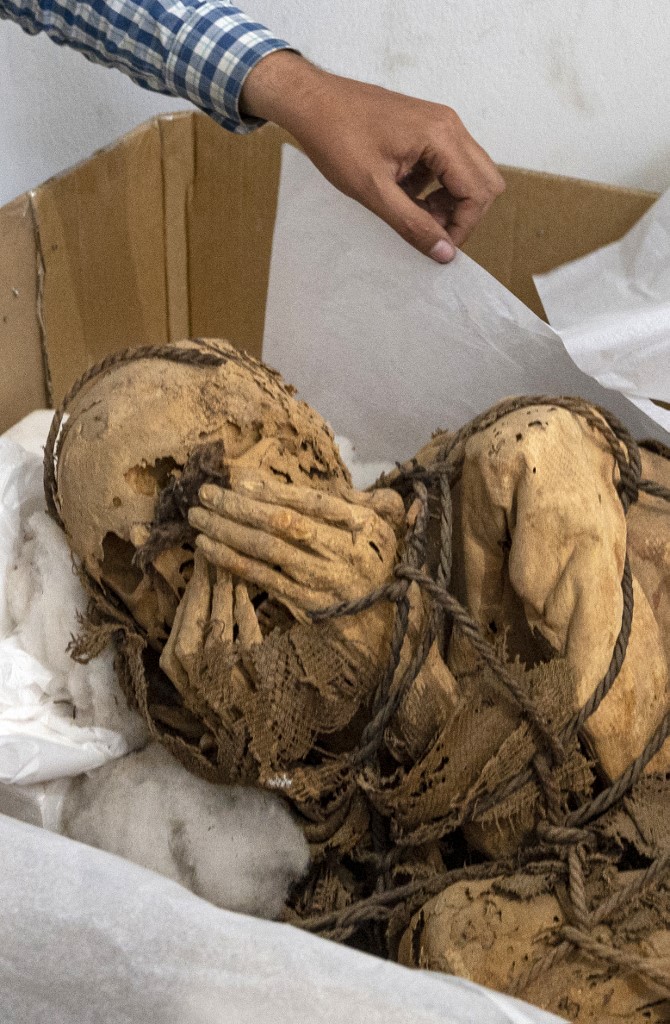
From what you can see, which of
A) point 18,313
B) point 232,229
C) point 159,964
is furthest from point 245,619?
point 232,229

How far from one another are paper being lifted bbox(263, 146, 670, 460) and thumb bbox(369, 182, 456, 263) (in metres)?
0.02

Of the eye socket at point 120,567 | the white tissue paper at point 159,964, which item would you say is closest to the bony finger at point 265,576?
the eye socket at point 120,567

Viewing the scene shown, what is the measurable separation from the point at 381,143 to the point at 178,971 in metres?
0.76

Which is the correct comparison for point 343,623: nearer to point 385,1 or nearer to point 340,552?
point 340,552

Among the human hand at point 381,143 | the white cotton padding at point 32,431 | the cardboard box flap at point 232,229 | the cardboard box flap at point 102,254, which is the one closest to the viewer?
the human hand at point 381,143

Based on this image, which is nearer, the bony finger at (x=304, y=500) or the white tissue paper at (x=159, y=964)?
the white tissue paper at (x=159, y=964)

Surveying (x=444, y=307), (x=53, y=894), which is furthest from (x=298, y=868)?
(x=444, y=307)

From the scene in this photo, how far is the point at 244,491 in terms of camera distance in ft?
2.31

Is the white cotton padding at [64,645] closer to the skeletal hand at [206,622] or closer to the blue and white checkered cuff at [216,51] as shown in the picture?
the skeletal hand at [206,622]

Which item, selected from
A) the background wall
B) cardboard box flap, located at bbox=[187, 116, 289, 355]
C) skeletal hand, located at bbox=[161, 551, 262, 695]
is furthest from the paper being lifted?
skeletal hand, located at bbox=[161, 551, 262, 695]

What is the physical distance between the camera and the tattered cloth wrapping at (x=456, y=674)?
66 centimetres

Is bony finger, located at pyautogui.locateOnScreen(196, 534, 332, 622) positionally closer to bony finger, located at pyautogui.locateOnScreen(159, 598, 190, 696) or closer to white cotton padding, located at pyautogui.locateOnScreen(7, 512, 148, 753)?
bony finger, located at pyautogui.locateOnScreen(159, 598, 190, 696)

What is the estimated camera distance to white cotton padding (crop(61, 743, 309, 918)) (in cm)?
75

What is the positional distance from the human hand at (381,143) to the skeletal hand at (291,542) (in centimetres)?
40
